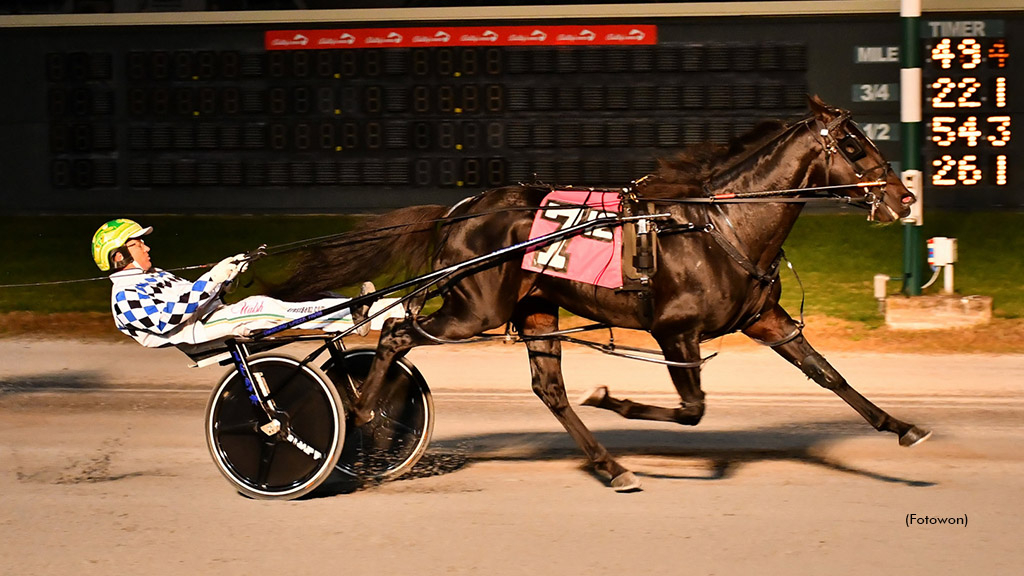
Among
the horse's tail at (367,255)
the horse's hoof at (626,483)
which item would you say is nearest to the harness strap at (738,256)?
the horse's hoof at (626,483)

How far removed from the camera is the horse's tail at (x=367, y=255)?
681 centimetres

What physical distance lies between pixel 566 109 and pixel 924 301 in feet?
15.1

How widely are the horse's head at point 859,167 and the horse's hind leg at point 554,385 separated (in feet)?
5.11

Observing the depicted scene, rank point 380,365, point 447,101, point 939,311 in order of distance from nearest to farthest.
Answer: point 380,365 < point 939,311 < point 447,101

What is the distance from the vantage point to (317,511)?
5953 millimetres

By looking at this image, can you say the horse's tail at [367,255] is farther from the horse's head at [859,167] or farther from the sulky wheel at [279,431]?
the horse's head at [859,167]

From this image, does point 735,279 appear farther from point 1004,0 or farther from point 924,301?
point 1004,0

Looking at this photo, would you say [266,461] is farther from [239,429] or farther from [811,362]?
[811,362]

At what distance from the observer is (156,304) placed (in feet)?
19.8

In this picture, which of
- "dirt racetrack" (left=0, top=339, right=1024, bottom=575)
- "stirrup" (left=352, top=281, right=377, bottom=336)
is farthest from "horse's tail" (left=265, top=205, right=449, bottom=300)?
"dirt racetrack" (left=0, top=339, right=1024, bottom=575)

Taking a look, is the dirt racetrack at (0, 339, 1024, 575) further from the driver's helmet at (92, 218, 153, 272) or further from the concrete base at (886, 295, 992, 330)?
the concrete base at (886, 295, 992, 330)

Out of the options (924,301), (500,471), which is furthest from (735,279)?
(924,301)

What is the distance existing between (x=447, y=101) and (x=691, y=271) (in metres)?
8.37

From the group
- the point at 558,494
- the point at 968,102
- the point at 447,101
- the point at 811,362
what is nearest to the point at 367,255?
the point at 558,494
